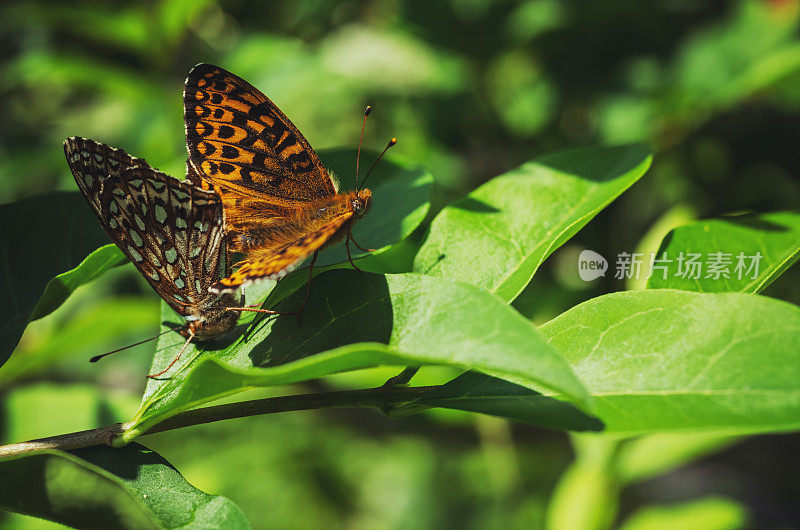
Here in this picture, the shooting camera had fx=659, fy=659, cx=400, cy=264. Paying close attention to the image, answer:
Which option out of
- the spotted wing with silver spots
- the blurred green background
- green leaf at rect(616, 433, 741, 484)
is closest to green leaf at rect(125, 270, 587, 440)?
the spotted wing with silver spots

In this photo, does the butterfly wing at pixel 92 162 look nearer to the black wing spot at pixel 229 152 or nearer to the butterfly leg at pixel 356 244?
the black wing spot at pixel 229 152

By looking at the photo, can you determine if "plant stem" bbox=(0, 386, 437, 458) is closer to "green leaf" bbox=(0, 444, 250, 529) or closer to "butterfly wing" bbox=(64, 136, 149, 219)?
"green leaf" bbox=(0, 444, 250, 529)

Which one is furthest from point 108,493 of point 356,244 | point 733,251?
point 733,251

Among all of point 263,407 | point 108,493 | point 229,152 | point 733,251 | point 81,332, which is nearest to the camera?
point 108,493

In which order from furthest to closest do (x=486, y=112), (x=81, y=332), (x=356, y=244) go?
(x=486, y=112) → (x=81, y=332) → (x=356, y=244)

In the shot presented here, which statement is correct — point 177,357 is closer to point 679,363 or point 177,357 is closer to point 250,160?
point 250,160

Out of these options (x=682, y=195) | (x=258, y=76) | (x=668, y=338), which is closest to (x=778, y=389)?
(x=668, y=338)
